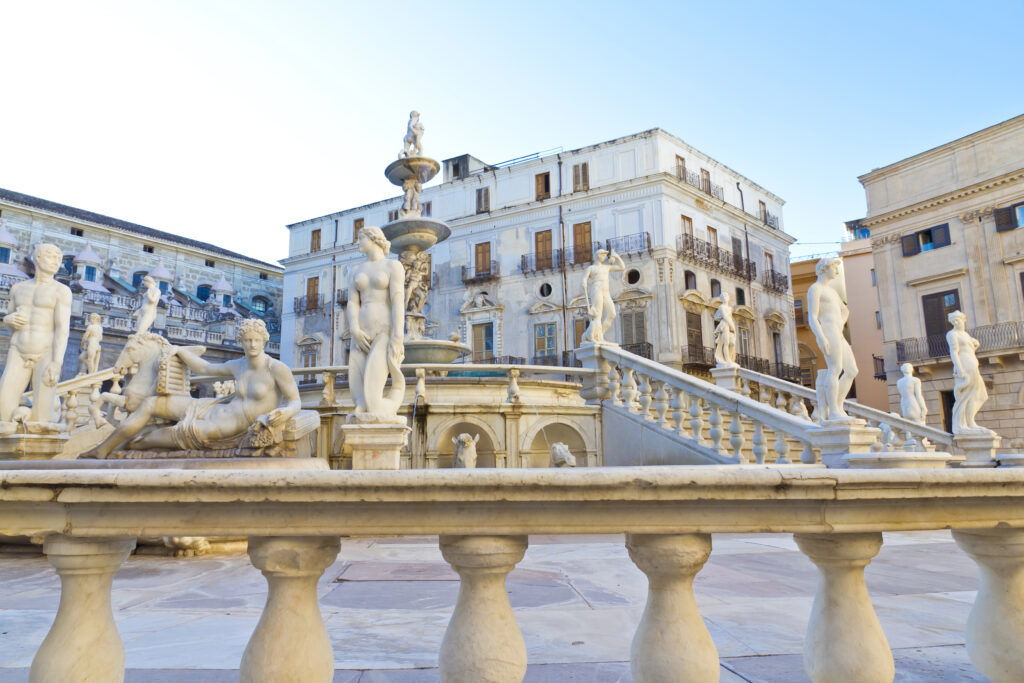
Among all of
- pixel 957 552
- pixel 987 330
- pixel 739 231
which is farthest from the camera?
pixel 739 231

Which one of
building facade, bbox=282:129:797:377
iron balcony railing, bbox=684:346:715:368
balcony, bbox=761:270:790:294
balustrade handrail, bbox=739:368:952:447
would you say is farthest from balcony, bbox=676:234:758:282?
balustrade handrail, bbox=739:368:952:447

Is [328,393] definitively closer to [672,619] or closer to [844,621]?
[672,619]

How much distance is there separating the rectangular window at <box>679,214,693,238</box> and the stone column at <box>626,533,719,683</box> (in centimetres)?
3130

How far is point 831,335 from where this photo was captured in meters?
8.97

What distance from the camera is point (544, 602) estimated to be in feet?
14.4

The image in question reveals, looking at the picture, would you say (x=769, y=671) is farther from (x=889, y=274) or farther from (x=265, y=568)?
(x=889, y=274)

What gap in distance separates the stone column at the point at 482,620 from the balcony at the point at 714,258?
30.5 m

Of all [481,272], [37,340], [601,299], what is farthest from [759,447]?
[481,272]

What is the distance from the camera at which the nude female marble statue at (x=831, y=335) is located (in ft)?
28.9

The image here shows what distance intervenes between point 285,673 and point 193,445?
14.6 ft

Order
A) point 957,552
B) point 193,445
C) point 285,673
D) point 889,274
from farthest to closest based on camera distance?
point 889,274, point 957,552, point 193,445, point 285,673

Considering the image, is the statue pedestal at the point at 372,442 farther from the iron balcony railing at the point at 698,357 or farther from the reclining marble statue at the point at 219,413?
the iron balcony railing at the point at 698,357

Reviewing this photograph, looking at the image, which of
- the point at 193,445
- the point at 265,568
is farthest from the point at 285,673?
the point at 193,445

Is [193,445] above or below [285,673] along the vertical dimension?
above
